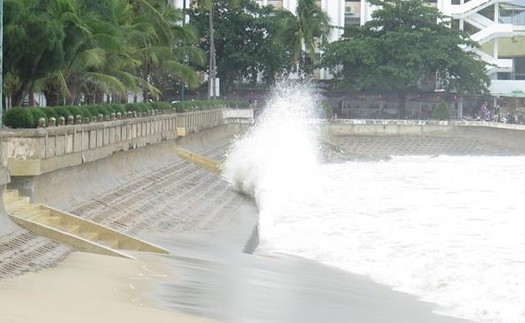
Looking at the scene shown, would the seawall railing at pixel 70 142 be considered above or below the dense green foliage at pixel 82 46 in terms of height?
below

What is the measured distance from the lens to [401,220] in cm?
2388

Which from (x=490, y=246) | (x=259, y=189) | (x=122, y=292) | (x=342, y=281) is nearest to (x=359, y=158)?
(x=259, y=189)

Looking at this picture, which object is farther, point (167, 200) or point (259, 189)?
point (259, 189)

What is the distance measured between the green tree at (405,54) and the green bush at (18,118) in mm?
53566

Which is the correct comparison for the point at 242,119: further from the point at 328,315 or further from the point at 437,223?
the point at 328,315

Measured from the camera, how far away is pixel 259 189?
97.3 ft

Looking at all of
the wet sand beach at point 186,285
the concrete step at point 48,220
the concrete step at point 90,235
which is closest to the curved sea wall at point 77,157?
the wet sand beach at point 186,285

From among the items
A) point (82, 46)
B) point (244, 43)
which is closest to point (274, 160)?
point (82, 46)

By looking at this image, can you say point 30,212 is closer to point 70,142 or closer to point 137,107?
point 70,142

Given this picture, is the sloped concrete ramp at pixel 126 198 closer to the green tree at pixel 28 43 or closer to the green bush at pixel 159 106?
the green tree at pixel 28 43

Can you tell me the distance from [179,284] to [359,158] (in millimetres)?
43591

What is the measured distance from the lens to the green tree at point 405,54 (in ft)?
230

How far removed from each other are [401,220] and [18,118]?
959 centimetres

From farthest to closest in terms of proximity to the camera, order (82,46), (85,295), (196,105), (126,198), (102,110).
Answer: (196,105) → (82,46) → (102,110) → (126,198) → (85,295)
